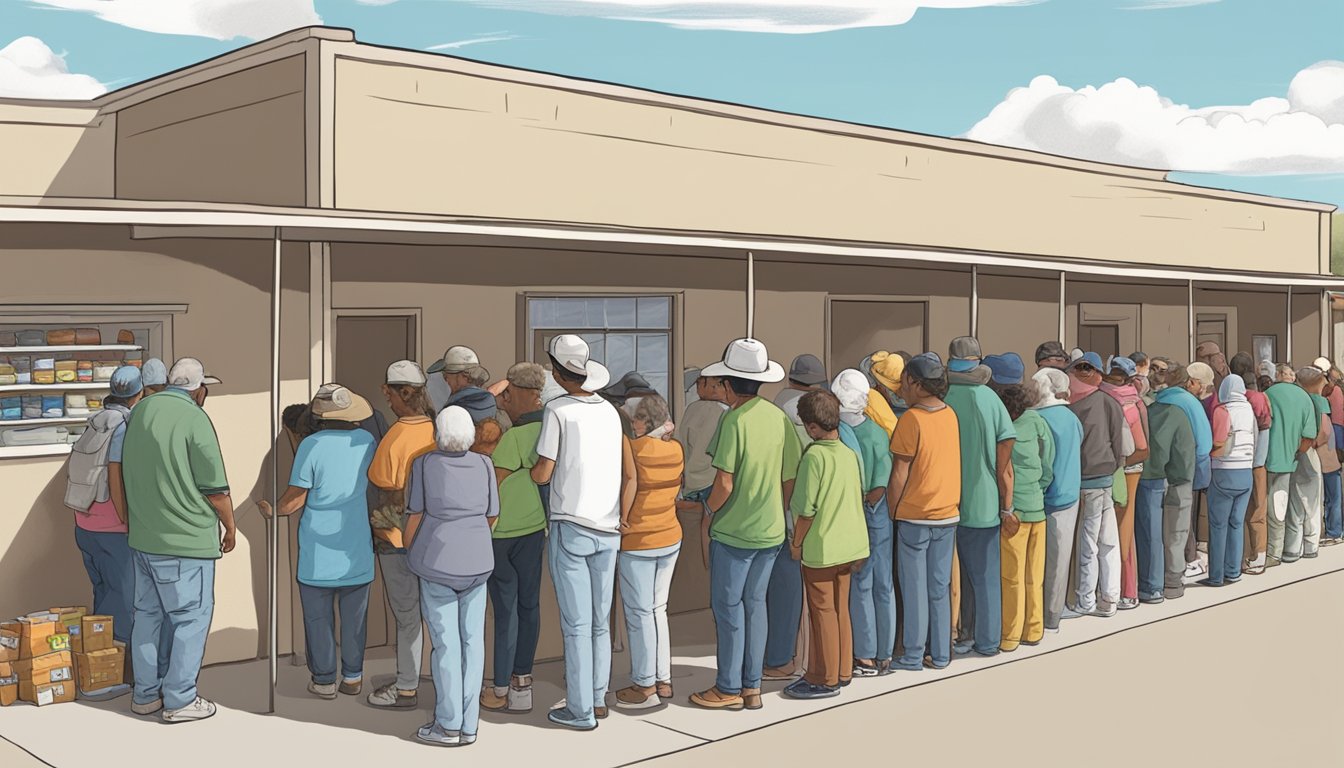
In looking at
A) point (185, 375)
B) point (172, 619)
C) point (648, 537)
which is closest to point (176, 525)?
point (172, 619)

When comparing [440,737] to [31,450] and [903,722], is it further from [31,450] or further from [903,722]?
[31,450]

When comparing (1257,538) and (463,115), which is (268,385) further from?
(1257,538)

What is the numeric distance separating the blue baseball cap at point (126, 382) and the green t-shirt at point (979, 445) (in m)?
4.72

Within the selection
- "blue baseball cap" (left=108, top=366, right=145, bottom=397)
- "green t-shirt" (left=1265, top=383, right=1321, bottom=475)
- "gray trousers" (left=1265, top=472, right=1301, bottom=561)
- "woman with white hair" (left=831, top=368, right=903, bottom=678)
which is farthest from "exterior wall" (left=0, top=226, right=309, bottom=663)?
"gray trousers" (left=1265, top=472, right=1301, bottom=561)

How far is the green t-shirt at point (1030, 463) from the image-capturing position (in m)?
8.98

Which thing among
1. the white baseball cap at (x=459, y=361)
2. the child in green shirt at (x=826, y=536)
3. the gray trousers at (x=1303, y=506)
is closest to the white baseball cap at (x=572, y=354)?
the white baseball cap at (x=459, y=361)

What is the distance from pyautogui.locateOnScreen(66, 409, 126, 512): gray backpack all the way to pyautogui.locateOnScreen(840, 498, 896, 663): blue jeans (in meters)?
4.26

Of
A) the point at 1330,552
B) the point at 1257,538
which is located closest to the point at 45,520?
the point at 1257,538

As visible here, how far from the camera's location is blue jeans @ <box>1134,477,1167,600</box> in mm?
10586

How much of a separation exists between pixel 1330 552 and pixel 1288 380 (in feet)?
7.04

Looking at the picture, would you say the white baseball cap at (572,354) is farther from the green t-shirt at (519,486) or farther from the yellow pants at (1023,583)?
the yellow pants at (1023,583)

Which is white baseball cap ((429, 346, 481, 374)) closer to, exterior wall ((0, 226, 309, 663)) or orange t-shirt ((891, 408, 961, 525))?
exterior wall ((0, 226, 309, 663))

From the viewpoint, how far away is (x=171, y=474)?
714 cm

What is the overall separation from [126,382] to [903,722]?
4562 millimetres
